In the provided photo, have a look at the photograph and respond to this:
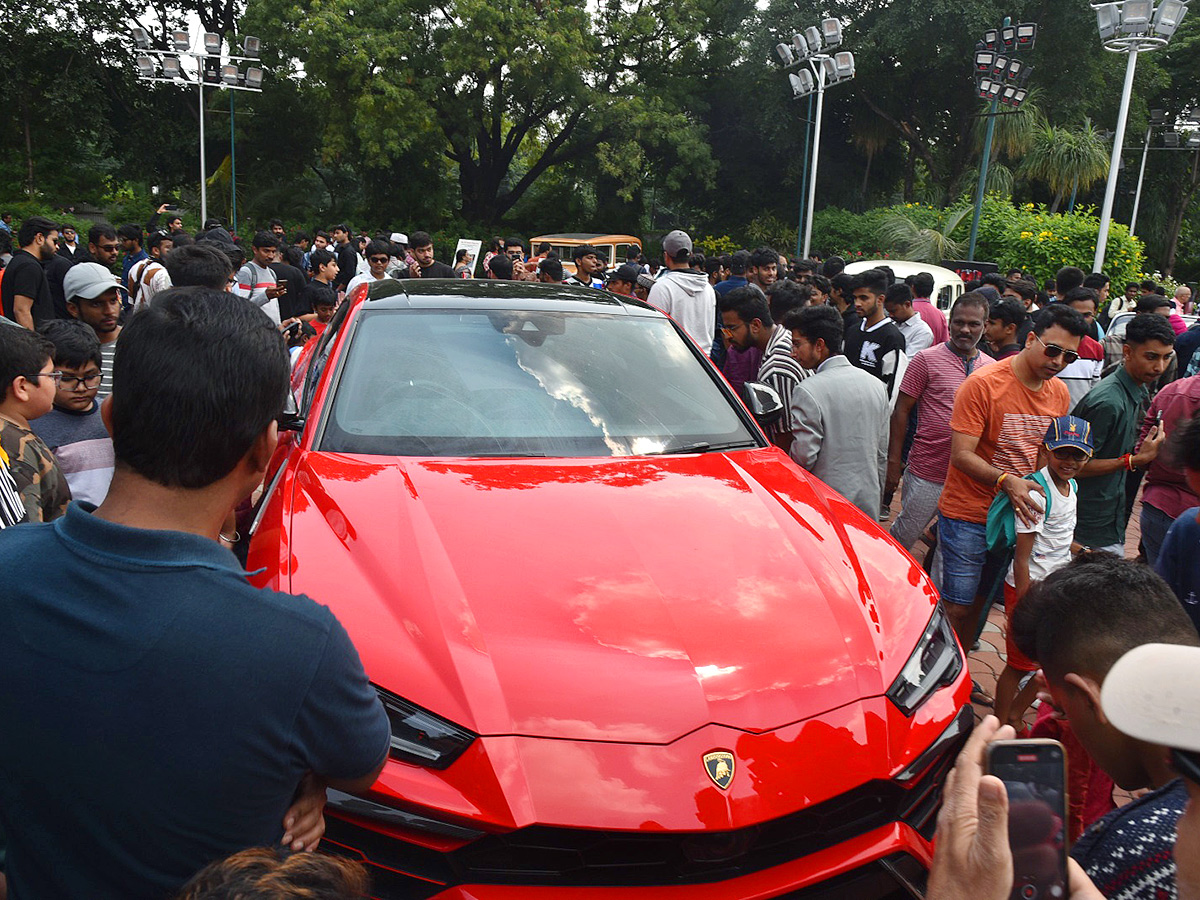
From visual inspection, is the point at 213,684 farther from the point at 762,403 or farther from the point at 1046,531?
the point at 1046,531

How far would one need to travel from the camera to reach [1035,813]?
112 centimetres

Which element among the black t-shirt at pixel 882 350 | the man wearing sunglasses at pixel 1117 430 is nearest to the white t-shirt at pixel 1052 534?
the man wearing sunglasses at pixel 1117 430

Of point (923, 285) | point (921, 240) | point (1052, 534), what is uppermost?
point (921, 240)

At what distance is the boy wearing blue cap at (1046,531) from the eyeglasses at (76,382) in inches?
143

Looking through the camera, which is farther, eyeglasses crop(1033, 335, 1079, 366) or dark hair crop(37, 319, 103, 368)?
eyeglasses crop(1033, 335, 1079, 366)

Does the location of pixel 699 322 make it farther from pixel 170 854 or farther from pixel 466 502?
pixel 170 854

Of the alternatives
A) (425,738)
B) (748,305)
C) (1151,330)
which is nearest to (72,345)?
(425,738)

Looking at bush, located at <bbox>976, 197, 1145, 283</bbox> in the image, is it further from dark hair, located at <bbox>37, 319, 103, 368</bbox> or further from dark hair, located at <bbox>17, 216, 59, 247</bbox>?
dark hair, located at <bbox>37, 319, 103, 368</bbox>

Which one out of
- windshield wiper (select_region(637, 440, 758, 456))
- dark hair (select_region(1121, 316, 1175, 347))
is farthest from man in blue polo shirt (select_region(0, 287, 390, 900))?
dark hair (select_region(1121, 316, 1175, 347))

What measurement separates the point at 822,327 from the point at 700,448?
127cm

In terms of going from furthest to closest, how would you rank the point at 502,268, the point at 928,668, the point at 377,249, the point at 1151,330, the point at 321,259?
the point at 502,268 < the point at 377,249 < the point at 321,259 < the point at 1151,330 < the point at 928,668

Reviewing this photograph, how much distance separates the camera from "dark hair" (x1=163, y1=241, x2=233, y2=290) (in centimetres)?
494

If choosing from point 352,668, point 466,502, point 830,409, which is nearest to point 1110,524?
point 830,409

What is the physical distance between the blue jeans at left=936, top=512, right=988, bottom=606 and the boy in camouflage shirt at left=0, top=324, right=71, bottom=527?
3.50m
